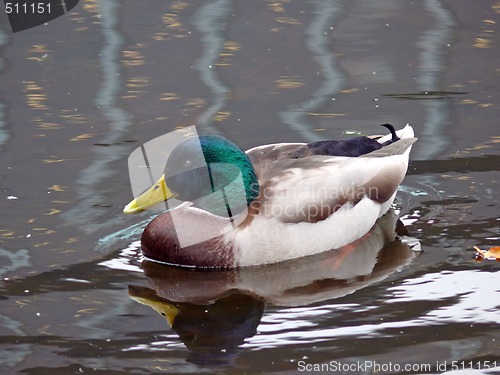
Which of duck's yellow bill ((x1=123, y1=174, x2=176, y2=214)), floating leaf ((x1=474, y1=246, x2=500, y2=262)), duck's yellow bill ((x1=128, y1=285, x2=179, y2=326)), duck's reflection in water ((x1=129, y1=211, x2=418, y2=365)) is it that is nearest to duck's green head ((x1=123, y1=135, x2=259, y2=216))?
duck's yellow bill ((x1=123, y1=174, x2=176, y2=214))

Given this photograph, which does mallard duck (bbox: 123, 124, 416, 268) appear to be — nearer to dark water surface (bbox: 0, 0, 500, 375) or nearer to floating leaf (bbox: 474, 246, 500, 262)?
dark water surface (bbox: 0, 0, 500, 375)

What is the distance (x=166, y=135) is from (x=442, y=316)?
3.26 meters

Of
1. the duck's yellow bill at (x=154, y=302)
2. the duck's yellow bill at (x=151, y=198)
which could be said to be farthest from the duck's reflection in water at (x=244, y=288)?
the duck's yellow bill at (x=151, y=198)

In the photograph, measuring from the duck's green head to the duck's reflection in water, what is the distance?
0.41 m

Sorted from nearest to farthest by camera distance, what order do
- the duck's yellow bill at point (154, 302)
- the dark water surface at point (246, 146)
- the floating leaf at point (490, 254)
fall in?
1. the dark water surface at point (246, 146)
2. the duck's yellow bill at point (154, 302)
3. the floating leaf at point (490, 254)

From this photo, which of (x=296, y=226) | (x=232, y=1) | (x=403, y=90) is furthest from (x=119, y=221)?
(x=232, y=1)

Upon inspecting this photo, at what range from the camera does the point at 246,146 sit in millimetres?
8312

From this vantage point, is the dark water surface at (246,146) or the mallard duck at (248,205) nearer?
the dark water surface at (246,146)

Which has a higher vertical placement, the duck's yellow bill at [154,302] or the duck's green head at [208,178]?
the duck's green head at [208,178]

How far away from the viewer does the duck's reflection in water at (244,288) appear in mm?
5832

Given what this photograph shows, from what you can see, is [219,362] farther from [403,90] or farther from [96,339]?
[403,90]

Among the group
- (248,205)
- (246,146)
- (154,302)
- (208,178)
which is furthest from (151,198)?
(246,146)

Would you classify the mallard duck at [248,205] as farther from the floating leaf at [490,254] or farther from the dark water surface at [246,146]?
the floating leaf at [490,254]

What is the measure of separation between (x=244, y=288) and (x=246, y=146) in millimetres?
2063
